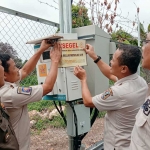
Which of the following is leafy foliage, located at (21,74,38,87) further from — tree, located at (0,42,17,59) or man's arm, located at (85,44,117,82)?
man's arm, located at (85,44,117,82)

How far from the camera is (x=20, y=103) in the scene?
68.0 inches

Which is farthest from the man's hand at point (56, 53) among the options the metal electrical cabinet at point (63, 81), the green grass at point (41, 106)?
the green grass at point (41, 106)

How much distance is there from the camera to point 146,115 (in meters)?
1.37

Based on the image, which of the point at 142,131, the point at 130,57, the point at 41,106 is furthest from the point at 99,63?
the point at 41,106

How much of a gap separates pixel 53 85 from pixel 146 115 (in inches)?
32.7

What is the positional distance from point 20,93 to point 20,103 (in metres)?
0.08

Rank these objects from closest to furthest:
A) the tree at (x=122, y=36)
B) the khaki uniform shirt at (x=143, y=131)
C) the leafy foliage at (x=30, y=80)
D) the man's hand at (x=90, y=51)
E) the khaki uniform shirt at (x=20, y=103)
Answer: the khaki uniform shirt at (x=143, y=131), the khaki uniform shirt at (x=20, y=103), the man's hand at (x=90, y=51), the leafy foliage at (x=30, y=80), the tree at (x=122, y=36)

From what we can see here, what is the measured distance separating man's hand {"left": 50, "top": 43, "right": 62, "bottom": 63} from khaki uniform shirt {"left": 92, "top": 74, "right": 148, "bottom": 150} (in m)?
0.48

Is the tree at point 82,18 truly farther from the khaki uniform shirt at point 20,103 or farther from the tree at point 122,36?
the khaki uniform shirt at point 20,103

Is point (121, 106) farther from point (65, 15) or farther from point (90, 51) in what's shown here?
point (65, 15)

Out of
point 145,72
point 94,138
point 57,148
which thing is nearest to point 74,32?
point 57,148

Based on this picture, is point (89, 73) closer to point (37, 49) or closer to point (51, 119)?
point (37, 49)

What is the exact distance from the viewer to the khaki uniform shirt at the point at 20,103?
5.54 feet

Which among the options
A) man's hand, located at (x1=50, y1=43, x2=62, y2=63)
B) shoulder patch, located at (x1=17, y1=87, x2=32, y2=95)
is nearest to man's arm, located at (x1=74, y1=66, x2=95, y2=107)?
man's hand, located at (x1=50, y1=43, x2=62, y2=63)
